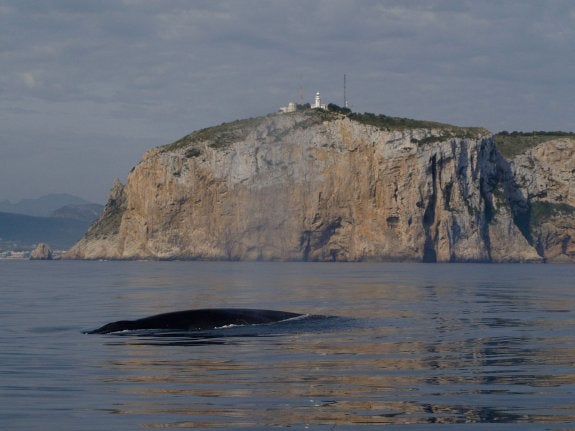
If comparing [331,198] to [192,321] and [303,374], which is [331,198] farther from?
[303,374]

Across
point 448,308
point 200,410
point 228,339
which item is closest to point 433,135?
point 448,308

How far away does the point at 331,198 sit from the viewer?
18662 cm

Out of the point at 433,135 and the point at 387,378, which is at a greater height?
the point at 433,135

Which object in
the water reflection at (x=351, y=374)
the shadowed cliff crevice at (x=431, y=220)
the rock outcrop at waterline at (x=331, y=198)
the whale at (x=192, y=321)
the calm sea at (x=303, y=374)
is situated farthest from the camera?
the shadowed cliff crevice at (x=431, y=220)

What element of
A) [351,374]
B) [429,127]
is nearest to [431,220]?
[429,127]

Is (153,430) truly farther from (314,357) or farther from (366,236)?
(366,236)

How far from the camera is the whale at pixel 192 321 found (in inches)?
1155

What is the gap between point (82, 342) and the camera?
85.9 feet

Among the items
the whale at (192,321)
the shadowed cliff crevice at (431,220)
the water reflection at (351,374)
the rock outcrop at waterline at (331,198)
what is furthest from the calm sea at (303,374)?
the shadowed cliff crevice at (431,220)

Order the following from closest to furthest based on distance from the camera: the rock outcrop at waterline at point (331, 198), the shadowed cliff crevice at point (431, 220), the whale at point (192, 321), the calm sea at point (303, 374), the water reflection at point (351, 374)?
the calm sea at point (303, 374) < the water reflection at point (351, 374) < the whale at point (192, 321) < the rock outcrop at waterline at point (331, 198) < the shadowed cliff crevice at point (431, 220)

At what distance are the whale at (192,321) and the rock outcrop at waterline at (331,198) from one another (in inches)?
5993

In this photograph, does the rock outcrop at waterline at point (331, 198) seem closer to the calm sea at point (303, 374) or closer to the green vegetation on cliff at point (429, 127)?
the green vegetation on cliff at point (429, 127)

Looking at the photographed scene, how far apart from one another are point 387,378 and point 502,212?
591 ft

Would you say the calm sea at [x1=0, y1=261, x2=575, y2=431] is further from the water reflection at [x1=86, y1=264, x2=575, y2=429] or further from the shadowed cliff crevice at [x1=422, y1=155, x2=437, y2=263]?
the shadowed cliff crevice at [x1=422, y1=155, x2=437, y2=263]
